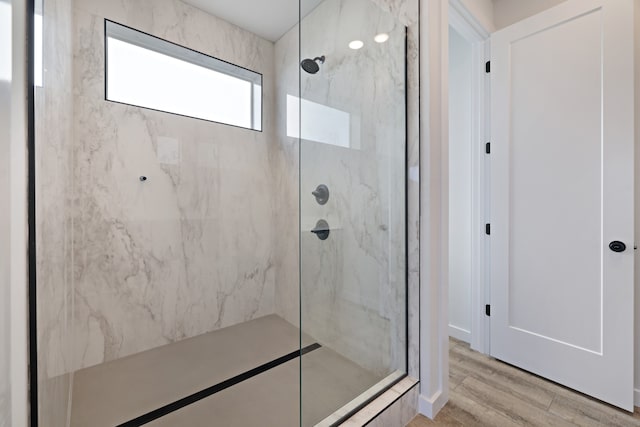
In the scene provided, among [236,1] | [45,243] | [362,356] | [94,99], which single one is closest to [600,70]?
[362,356]

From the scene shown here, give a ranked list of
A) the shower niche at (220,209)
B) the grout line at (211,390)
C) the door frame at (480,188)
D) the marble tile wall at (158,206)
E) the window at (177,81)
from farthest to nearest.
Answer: the door frame at (480,188) → the window at (177,81) → the marble tile wall at (158,206) → the grout line at (211,390) → the shower niche at (220,209)

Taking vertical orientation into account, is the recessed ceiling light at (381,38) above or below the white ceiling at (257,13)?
below

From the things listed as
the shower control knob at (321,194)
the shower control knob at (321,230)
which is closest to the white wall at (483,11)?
the shower control knob at (321,194)

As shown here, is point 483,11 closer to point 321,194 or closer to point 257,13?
point 257,13

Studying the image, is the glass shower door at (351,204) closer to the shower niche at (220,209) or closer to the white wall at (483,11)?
the shower niche at (220,209)

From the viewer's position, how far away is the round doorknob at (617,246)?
1.54m

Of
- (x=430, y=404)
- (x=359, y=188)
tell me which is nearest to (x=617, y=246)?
(x=430, y=404)

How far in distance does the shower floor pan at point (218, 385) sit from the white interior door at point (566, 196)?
1.24m

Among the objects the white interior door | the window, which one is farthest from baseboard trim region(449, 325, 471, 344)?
the window

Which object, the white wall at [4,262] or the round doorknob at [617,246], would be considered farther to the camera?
the round doorknob at [617,246]

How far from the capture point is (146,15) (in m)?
2.05

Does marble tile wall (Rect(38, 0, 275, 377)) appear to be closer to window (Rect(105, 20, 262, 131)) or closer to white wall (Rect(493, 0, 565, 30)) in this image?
window (Rect(105, 20, 262, 131))

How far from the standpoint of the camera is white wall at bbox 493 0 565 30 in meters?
1.90

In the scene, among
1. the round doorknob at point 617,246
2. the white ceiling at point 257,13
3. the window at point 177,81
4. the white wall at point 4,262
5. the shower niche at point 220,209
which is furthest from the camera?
the white ceiling at point 257,13
